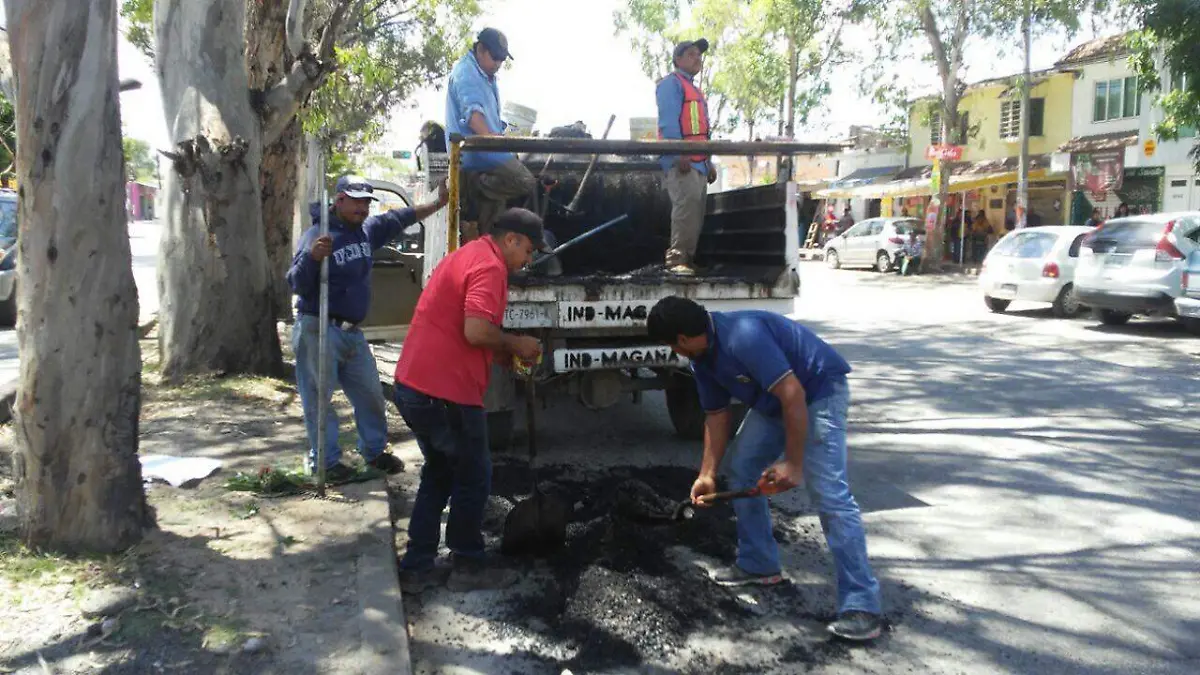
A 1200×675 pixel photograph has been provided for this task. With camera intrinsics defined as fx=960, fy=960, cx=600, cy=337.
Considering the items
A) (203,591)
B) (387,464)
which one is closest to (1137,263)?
(387,464)

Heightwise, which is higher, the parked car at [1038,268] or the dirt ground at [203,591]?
the parked car at [1038,268]

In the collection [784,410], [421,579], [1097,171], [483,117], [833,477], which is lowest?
[421,579]

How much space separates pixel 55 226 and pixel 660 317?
7.63 ft

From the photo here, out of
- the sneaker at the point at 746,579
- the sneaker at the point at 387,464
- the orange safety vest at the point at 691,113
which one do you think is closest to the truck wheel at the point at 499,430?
the sneaker at the point at 387,464

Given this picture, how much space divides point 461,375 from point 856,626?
1824mm

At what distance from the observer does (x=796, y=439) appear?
11.5ft

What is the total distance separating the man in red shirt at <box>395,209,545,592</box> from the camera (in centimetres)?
391

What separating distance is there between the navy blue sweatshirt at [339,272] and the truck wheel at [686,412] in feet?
7.46

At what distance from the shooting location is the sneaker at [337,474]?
5.19 meters

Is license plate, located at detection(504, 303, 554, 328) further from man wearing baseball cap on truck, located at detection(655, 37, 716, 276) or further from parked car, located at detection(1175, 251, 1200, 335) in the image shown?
parked car, located at detection(1175, 251, 1200, 335)

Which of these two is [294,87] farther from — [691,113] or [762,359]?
[762,359]

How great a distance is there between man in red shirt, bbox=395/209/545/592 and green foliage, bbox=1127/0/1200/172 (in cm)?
1144

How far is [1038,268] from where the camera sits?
570 inches

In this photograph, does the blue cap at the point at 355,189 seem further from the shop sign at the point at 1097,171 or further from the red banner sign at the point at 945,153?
the shop sign at the point at 1097,171
